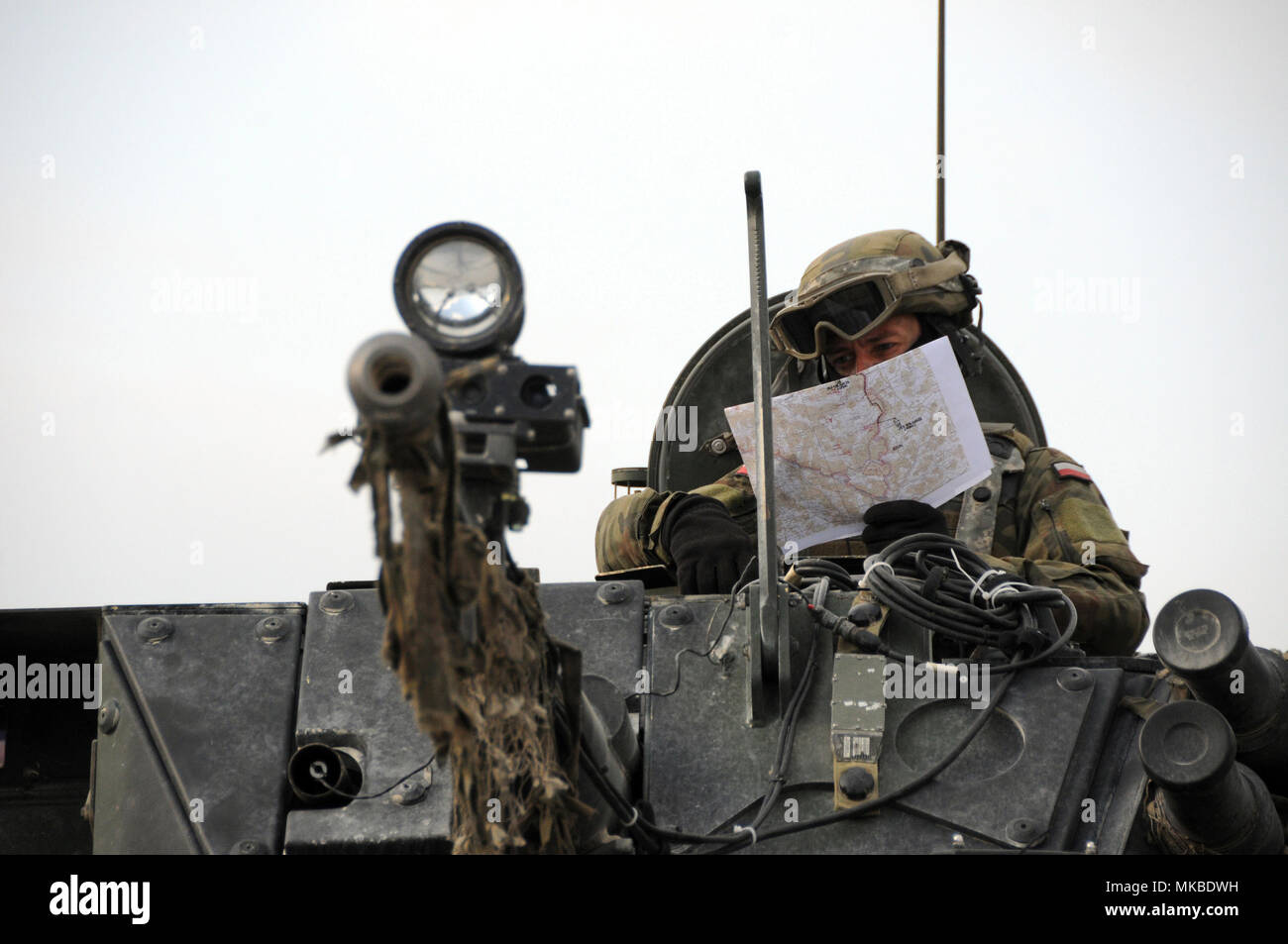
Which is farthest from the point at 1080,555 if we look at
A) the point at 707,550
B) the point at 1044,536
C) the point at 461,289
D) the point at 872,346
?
the point at 461,289

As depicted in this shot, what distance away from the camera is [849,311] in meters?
5.60

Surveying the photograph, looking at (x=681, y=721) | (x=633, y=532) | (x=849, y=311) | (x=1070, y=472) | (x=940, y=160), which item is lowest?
(x=681, y=721)

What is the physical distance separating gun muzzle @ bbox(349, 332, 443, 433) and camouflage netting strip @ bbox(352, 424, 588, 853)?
2.2 inches

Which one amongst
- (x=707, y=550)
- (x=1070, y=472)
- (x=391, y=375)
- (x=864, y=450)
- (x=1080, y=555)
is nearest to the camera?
(x=391, y=375)

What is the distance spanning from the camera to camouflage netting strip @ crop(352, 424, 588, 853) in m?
2.22

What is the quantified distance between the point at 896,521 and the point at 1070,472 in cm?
111

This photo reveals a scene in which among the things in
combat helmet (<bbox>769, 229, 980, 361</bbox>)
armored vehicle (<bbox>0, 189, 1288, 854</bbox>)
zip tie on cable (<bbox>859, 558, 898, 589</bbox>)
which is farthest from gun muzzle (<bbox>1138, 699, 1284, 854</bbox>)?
combat helmet (<bbox>769, 229, 980, 361</bbox>)

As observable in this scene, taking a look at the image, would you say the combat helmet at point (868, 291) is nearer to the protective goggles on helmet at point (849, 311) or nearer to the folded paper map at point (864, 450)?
the protective goggles on helmet at point (849, 311)

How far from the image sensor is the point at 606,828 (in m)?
2.96

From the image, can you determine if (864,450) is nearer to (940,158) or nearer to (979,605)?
(979,605)

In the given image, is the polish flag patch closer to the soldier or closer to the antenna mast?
the soldier
